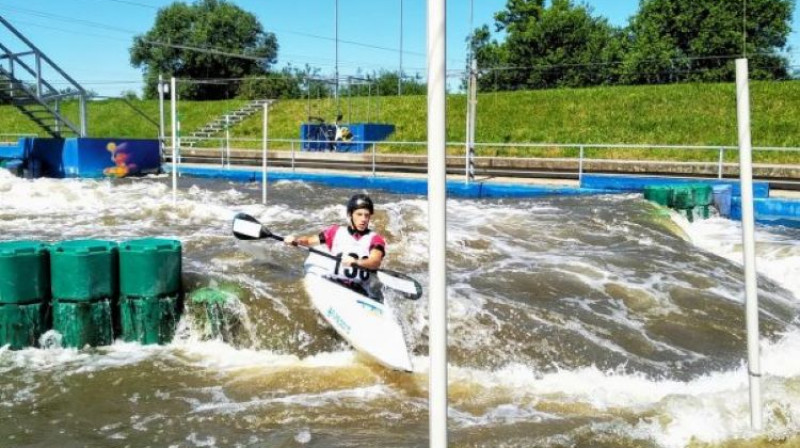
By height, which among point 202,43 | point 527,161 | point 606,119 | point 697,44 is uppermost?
point 202,43

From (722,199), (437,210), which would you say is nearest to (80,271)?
(437,210)

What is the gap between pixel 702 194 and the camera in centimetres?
1494

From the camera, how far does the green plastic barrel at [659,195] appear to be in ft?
49.6

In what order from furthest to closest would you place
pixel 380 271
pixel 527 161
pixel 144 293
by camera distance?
pixel 527 161 → pixel 144 293 → pixel 380 271

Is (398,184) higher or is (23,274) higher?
(398,184)

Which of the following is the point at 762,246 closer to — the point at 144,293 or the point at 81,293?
the point at 144,293

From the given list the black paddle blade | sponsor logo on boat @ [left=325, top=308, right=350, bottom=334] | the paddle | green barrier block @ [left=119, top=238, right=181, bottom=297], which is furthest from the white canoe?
green barrier block @ [left=119, top=238, right=181, bottom=297]

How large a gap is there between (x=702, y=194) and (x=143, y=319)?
36.4 feet

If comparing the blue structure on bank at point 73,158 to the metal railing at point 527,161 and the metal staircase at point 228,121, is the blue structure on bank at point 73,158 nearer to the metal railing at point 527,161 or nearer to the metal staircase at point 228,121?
the metal railing at point 527,161

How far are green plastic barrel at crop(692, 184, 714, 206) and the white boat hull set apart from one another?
9.77 metres

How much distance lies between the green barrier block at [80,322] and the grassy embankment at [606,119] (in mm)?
19724

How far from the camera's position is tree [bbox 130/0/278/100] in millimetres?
64188

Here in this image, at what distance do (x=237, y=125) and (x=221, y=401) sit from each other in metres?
34.8

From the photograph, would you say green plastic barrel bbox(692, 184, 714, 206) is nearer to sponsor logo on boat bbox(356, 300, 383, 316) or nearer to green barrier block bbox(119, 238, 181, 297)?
sponsor logo on boat bbox(356, 300, 383, 316)
